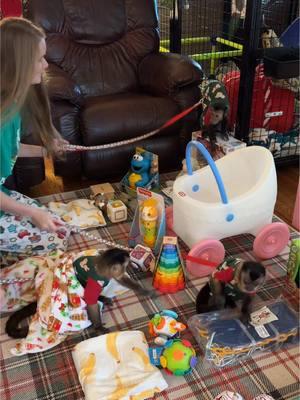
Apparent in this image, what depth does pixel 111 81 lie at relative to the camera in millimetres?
2627

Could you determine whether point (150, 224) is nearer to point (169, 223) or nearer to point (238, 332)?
point (169, 223)

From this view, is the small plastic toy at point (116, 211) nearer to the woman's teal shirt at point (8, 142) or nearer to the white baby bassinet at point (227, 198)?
the white baby bassinet at point (227, 198)

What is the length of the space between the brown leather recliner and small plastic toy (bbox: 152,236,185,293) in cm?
85

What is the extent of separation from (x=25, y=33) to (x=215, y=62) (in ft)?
6.61

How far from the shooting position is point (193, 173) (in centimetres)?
185

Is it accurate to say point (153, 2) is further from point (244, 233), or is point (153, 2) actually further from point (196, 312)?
point (196, 312)

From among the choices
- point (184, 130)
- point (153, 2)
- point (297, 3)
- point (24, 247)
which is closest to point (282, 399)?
point (24, 247)

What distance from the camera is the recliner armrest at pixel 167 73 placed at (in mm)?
2346

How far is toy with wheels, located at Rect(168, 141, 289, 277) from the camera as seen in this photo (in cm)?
165

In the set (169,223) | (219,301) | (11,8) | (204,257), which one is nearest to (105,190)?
(169,223)

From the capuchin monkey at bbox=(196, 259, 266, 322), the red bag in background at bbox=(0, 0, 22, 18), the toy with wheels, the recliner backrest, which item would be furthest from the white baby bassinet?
the red bag in background at bbox=(0, 0, 22, 18)

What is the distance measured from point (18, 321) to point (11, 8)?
214 centimetres

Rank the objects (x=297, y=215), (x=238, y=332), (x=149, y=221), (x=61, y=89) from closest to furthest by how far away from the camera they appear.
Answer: (x=238, y=332) < (x=149, y=221) < (x=297, y=215) < (x=61, y=89)

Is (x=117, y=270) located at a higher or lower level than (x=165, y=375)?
higher
